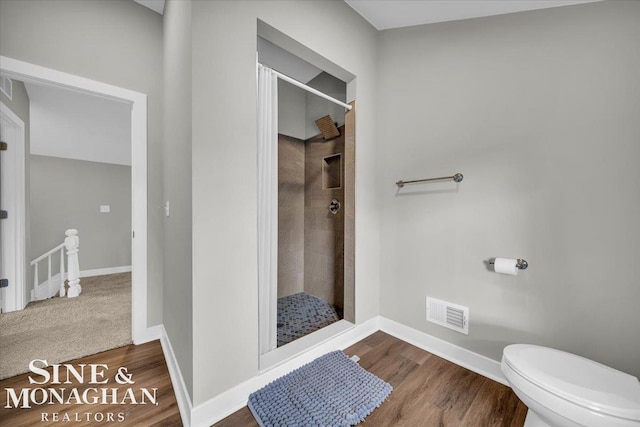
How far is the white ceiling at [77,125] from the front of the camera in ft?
8.17

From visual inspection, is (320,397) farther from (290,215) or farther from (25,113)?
(25,113)

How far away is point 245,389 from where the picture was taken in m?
1.27

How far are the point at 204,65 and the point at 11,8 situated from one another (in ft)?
4.51

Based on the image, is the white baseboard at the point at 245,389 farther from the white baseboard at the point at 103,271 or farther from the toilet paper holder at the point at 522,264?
the white baseboard at the point at 103,271

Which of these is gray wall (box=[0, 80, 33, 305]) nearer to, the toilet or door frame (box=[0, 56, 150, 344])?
door frame (box=[0, 56, 150, 344])

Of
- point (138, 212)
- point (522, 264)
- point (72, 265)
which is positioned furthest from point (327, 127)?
point (72, 265)

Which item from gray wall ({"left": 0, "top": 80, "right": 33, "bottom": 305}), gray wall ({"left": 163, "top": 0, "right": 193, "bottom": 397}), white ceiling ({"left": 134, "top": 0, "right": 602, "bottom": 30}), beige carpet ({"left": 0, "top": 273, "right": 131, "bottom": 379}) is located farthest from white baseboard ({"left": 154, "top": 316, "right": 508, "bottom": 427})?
white ceiling ({"left": 134, "top": 0, "right": 602, "bottom": 30})

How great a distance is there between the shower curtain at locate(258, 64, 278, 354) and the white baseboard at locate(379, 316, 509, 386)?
40.7 inches

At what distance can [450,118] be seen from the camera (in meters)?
1.64

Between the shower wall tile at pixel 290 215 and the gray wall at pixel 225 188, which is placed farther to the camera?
the shower wall tile at pixel 290 215

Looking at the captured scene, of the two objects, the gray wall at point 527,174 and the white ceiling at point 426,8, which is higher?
the white ceiling at point 426,8

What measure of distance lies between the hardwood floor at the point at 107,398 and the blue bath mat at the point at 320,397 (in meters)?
0.44

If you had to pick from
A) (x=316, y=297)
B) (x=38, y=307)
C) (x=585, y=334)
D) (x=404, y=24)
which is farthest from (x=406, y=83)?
(x=38, y=307)

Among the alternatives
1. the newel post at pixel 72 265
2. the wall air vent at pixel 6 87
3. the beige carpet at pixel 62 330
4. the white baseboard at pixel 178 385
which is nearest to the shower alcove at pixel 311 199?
the white baseboard at pixel 178 385
